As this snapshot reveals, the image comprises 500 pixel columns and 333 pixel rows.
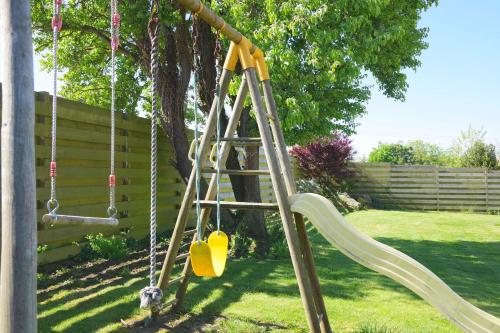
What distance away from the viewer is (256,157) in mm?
7254

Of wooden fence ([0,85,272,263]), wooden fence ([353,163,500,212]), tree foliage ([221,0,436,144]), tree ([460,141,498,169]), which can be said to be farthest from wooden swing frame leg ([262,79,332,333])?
tree ([460,141,498,169])

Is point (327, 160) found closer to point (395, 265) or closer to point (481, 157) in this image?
point (481, 157)

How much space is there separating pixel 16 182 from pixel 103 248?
172 inches

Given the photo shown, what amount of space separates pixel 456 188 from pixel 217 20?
14861 mm

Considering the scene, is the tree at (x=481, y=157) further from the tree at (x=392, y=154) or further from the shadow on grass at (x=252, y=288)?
the shadow on grass at (x=252, y=288)

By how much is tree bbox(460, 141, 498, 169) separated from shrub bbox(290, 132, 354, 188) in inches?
194

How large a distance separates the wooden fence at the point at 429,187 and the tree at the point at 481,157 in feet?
5.35

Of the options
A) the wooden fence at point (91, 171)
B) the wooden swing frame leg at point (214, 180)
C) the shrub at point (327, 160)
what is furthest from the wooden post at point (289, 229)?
the shrub at point (327, 160)

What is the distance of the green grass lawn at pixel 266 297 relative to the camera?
3768mm

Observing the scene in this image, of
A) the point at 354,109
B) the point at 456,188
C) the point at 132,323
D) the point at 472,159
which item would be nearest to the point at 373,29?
the point at 354,109

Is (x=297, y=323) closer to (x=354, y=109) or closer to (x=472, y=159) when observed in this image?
(x=354, y=109)

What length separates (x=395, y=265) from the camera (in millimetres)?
2805

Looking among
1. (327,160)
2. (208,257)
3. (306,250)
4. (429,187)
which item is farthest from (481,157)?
(208,257)

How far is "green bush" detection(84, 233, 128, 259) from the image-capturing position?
618 centimetres
